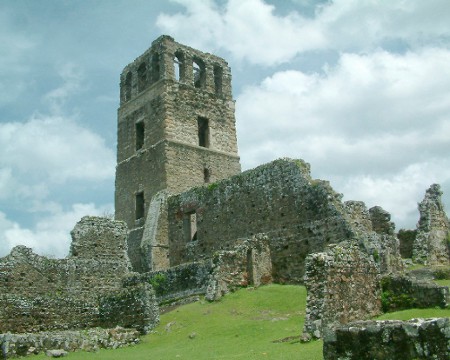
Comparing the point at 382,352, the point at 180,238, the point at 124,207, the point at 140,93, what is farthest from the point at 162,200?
the point at 382,352

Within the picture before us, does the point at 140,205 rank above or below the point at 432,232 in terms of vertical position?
above

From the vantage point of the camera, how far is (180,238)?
2695cm

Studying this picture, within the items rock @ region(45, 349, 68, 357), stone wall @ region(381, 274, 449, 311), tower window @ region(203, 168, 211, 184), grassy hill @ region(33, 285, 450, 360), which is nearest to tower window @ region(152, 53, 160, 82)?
tower window @ region(203, 168, 211, 184)

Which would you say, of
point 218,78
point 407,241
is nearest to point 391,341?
point 407,241

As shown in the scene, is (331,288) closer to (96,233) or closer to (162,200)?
(96,233)

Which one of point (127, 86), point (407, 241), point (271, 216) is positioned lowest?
point (407, 241)

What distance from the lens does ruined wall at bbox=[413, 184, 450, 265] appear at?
2559 centimetres

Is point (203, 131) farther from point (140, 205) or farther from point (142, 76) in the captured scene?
point (140, 205)

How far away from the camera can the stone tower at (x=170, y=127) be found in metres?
31.6

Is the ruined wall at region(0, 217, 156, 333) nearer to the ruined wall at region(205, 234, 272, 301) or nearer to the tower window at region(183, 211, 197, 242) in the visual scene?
the ruined wall at region(205, 234, 272, 301)

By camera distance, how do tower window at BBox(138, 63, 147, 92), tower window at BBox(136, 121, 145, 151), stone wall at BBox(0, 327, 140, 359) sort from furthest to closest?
tower window at BBox(138, 63, 147, 92) → tower window at BBox(136, 121, 145, 151) → stone wall at BBox(0, 327, 140, 359)

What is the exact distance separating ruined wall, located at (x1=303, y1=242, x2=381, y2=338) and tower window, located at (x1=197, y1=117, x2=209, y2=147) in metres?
22.4

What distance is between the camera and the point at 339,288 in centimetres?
1152

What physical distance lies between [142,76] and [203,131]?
6085 mm
